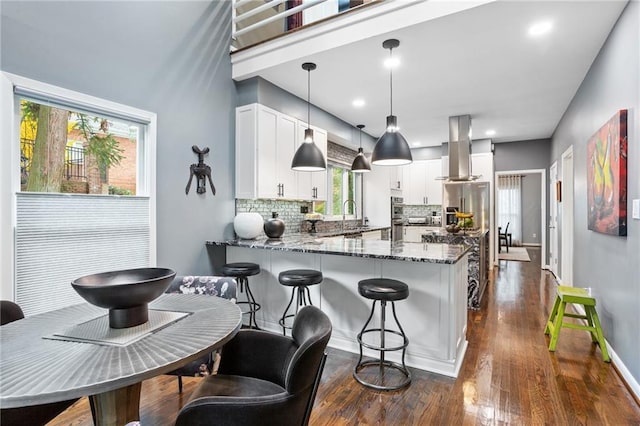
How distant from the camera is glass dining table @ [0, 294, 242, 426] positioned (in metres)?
0.88

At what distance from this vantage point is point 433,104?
478 centimetres

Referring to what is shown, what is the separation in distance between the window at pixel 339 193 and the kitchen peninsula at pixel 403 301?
233 cm

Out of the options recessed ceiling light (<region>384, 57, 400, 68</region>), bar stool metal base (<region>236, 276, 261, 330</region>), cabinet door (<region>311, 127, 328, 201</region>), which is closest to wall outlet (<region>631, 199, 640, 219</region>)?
recessed ceiling light (<region>384, 57, 400, 68</region>)

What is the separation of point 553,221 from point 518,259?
2.16 meters

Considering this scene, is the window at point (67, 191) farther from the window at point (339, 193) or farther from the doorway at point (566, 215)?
the doorway at point (566, 215)

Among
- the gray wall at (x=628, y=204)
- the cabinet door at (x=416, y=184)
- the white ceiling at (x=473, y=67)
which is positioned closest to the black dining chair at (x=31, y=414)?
the white ceiling at (x=473, y=67)

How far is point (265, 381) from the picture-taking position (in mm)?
1513

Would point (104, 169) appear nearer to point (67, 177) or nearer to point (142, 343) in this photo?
point (67, 177)

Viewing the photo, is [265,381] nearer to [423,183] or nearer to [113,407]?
[113,407]

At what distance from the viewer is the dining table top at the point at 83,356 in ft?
2.87

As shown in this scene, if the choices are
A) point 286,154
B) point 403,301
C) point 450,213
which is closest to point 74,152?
point 286,154

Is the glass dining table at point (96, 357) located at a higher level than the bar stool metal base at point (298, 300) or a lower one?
higher

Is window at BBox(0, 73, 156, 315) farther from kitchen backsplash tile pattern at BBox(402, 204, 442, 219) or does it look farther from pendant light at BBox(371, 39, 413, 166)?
kitchen backsplash tile pattern at BBox(402, 204, 442, 219)

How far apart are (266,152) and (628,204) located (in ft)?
11.1
